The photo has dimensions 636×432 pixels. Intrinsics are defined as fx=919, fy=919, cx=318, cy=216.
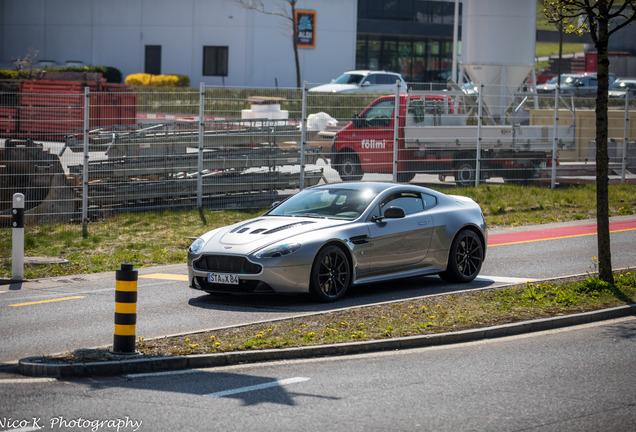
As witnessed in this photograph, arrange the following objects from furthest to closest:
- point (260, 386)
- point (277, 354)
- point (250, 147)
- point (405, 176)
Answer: point (405, 176)
point (250, 147)
point (277, 354)
point (260, 386)

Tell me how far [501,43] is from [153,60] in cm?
3300

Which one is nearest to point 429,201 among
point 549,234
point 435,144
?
point 549,234

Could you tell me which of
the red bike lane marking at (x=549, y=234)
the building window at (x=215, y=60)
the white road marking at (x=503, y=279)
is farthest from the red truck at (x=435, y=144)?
the building window at (x=215, y=60)

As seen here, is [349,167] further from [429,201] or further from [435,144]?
[429,201]

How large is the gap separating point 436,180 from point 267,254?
499 inches

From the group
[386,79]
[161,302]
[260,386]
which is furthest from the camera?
[386,79]

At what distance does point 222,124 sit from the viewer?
1884 cm

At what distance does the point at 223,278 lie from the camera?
10500mm

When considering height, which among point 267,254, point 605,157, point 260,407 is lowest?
point 260,407

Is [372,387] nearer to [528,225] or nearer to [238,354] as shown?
[238,354]

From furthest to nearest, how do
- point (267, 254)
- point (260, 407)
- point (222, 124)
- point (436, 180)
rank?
point (436, 180) → point (222, 124) → point (267, 254) → point (260, 407)

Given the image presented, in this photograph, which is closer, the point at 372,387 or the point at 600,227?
the point at 372,387

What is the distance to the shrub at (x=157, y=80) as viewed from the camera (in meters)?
50.7

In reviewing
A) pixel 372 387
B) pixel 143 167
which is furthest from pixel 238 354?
pixel 143 167
